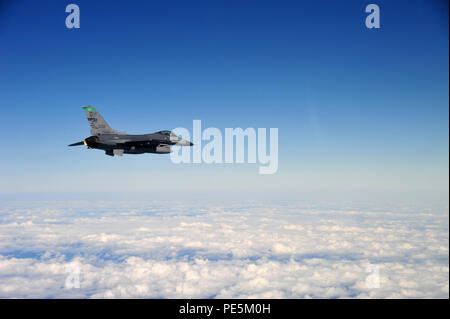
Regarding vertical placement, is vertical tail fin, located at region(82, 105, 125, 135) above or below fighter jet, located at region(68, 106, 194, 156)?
above

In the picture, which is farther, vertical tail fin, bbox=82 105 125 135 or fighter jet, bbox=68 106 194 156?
vertical tail fin, bbox=82 105 125 135

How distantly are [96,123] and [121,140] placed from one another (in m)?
4.41

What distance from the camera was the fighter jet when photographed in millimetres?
29812

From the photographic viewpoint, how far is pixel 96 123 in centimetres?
3209

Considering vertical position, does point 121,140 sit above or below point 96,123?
below

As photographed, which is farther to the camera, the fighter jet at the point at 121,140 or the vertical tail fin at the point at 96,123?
the vertical tail fin at the point at 96,123

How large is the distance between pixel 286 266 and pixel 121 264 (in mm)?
96426

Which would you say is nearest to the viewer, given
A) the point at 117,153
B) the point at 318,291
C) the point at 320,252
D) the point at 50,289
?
the point at 117,153

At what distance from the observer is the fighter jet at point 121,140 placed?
2981cm

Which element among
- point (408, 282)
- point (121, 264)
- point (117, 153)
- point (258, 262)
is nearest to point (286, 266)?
point (258, 262)

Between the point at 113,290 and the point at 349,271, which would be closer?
the point at 113,290
